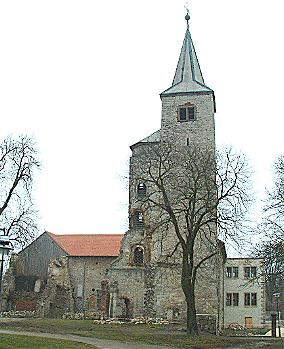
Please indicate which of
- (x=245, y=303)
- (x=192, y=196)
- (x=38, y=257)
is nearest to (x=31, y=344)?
(x=192, y=196)

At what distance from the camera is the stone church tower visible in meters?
39.4

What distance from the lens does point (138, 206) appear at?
42656 mm

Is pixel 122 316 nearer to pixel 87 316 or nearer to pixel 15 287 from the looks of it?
pixel 87 316

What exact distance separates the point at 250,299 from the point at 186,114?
22.2 meters

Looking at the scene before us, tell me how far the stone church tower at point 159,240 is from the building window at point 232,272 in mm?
18359

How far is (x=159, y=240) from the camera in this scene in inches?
1623

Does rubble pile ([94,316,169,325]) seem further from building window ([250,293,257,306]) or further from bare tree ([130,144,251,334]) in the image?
building window ([250,293,257,306])

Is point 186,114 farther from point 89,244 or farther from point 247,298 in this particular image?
point 247,298

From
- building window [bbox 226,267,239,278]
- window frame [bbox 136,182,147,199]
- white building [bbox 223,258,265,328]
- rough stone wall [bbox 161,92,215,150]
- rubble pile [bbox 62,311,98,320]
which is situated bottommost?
rubble pile [bbox 62,311,98,320]

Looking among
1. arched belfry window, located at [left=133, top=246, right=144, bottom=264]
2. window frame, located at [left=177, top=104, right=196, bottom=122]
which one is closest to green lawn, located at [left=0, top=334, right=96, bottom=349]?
arched belfry window, located at [left=133, top=246, right=144, bottom=264]

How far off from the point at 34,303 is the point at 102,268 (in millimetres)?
7417

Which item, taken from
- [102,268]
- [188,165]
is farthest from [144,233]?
[102,268]

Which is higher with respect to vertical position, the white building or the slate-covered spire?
the slate-covered spire

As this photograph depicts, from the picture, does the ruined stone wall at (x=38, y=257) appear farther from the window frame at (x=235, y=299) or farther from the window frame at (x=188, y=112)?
the window frame at (x=188, y=112)
